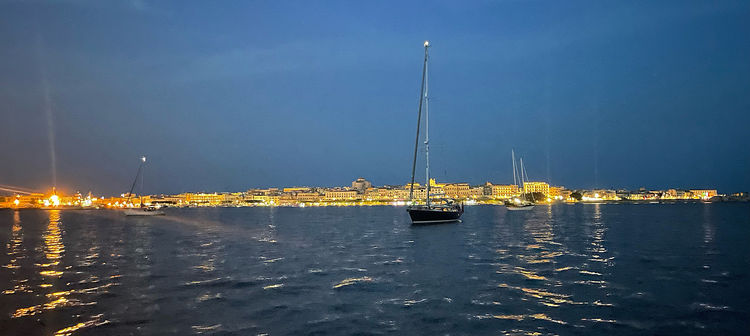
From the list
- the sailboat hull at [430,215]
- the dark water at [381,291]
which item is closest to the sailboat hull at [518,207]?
the sailboat hull at [430,215]

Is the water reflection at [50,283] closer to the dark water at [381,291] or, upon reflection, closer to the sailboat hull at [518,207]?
the dark water at [381,291]

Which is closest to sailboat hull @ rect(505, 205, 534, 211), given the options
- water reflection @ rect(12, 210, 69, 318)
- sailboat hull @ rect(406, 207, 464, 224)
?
sailboat hull @ rect(406, 207, 464, 224)

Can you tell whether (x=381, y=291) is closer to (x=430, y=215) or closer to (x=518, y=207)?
(x=430, y=215)

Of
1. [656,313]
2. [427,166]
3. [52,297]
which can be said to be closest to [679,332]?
[656,313]

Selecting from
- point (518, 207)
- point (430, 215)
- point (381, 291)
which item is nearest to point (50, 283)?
point (381, 291)

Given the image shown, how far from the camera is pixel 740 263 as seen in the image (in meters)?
22.0

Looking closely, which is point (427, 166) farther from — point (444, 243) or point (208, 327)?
point (208, 327)

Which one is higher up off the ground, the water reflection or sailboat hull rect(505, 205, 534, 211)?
the water reflection

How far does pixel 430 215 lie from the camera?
51.0 meters

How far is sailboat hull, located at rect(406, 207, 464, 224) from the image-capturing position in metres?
50.1

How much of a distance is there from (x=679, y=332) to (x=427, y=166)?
4001 centimetres

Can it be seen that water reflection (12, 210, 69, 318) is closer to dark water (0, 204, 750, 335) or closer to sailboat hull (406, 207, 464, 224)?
dark water (0, 204, 750, 335)

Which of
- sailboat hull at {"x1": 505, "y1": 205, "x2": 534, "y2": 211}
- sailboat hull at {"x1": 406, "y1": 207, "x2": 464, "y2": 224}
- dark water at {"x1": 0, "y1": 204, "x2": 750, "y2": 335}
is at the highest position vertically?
sailboat hull at {"x1": 406, "y1": 207, "x2": 464, "y2": 224}

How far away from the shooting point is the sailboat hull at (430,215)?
50.1 meters
